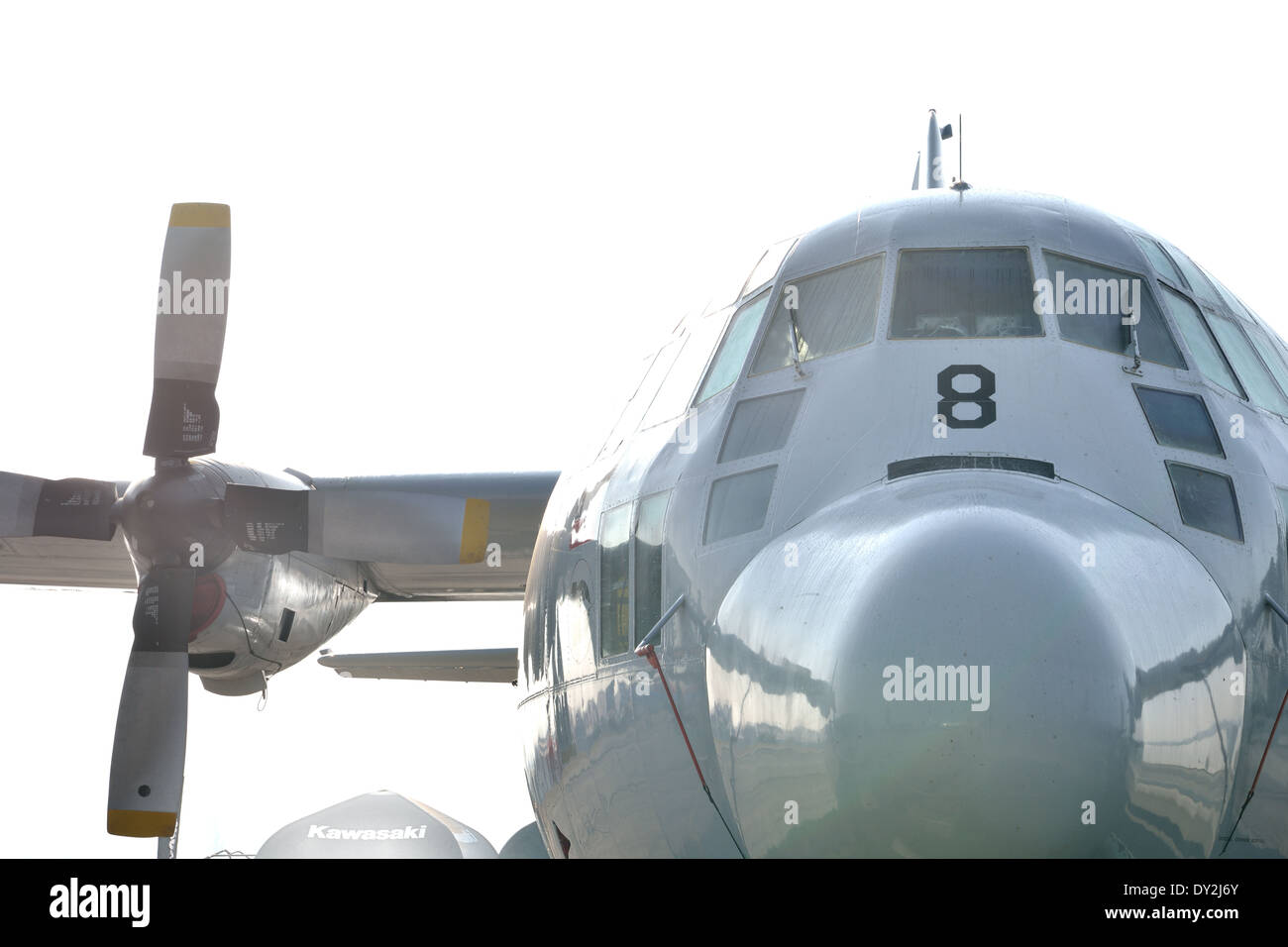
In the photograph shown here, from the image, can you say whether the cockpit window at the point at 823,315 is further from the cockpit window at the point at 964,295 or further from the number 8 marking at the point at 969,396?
the number 8 marking at the point at 969,396

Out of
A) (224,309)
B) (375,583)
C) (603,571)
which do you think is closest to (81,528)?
(224,309)

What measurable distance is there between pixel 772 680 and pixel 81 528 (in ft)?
26.5

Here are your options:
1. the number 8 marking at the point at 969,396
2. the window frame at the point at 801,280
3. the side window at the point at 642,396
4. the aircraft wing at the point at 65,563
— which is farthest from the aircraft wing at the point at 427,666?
the number 8 marking at the point at 969,396

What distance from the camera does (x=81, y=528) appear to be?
1116cm

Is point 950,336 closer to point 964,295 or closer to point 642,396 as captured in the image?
point 964,295

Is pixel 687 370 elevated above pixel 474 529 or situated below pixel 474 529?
above

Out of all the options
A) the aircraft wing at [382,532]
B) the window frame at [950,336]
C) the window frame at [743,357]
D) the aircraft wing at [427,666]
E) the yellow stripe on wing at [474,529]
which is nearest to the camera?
the window frame at [950,336]

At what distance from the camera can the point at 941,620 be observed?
13.3 feet

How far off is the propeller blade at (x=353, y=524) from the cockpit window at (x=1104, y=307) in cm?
571

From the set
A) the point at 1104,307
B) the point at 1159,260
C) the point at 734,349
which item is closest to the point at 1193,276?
the point at 1159,260

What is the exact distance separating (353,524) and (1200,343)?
668 cm

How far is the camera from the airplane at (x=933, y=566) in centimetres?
404
